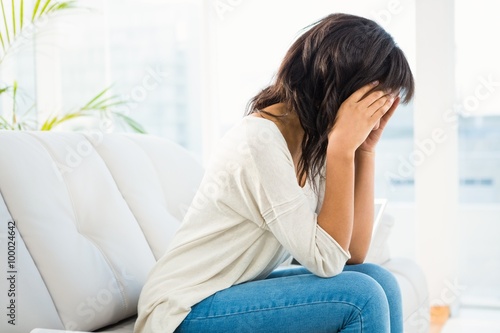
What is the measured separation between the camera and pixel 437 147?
10.1 feet

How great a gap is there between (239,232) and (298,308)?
21 centimetres

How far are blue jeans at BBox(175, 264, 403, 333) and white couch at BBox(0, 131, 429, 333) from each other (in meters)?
0.27

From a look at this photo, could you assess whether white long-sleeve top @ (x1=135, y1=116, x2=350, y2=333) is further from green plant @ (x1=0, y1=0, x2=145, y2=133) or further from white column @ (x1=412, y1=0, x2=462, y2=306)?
white column @ (x1=412, y1=0, x2=462, y2=306)

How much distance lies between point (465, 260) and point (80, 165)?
7.09 ft

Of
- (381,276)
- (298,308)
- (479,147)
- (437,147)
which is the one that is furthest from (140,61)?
(298,308)

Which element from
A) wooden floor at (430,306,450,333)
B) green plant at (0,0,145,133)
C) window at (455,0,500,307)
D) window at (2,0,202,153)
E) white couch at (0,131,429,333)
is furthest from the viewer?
window at (2,0,202,153)

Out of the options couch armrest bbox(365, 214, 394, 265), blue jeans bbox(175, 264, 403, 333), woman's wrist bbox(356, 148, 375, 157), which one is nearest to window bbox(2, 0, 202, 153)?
couch armrest bbox(365, 214, 394, 265)

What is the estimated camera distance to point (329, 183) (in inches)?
51.9

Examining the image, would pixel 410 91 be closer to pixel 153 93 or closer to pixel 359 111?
pixel 359 111

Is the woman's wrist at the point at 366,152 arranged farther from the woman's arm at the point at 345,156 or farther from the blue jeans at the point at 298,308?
the blue jeans at the point at 298,308

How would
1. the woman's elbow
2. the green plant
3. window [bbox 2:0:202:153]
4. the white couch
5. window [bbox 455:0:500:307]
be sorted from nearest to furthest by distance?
the white couch < the woman's elbow < the green plant < window [bbox 455:0:500:307] < window [bbox 2:0:202:153]

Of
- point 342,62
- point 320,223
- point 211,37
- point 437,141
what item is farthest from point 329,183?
point 211,37

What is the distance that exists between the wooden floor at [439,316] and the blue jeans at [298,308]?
6.09 feet

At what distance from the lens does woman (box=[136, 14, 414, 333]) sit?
47.3 inches
